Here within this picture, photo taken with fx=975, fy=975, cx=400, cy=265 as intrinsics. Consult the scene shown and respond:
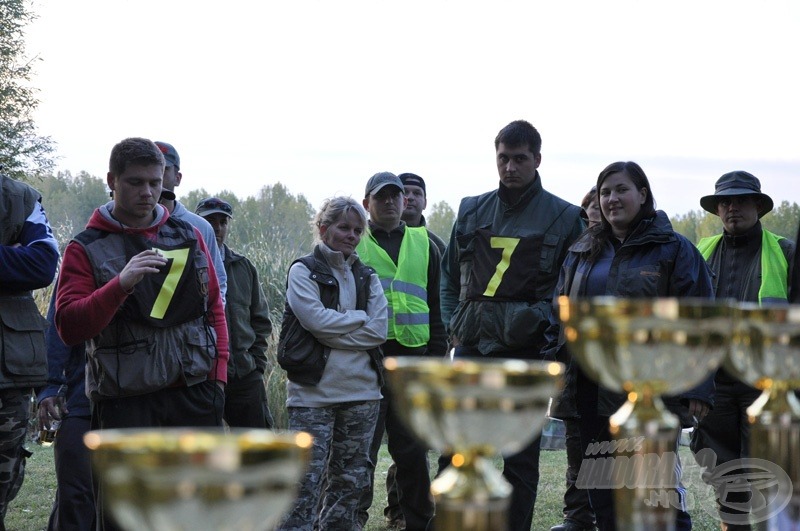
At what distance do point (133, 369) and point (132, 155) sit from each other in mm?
758

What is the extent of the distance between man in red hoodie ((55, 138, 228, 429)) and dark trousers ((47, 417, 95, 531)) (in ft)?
3.48

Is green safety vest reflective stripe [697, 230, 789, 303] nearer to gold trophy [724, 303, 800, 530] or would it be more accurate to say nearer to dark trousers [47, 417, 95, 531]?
dark trousers [47, 417, 95, 531]

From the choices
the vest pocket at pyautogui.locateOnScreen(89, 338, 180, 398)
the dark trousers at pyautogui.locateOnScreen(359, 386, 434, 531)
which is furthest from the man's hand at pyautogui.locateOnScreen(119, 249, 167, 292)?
the dark trousers at pyautogui.locateOnScreen(359, 386, 434, 531)

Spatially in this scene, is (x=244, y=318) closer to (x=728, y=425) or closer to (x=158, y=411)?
(x=158, y=411)

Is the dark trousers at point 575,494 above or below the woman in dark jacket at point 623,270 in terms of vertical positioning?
below

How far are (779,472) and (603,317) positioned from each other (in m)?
0.44

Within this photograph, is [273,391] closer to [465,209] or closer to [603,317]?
[465,209]

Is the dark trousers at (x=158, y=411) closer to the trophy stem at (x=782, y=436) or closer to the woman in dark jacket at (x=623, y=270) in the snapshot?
the woman in dark jacket at (x=623, y=270)

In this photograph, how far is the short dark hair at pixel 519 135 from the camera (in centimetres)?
490

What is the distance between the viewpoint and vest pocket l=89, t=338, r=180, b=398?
10.9ft

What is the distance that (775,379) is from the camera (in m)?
1.27

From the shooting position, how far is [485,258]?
15.9ft

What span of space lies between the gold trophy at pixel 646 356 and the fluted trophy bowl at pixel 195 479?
401 millimetres

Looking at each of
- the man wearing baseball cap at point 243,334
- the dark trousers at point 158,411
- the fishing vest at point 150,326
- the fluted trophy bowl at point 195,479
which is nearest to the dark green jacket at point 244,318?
the man wearing baseball cap at point 243,334
